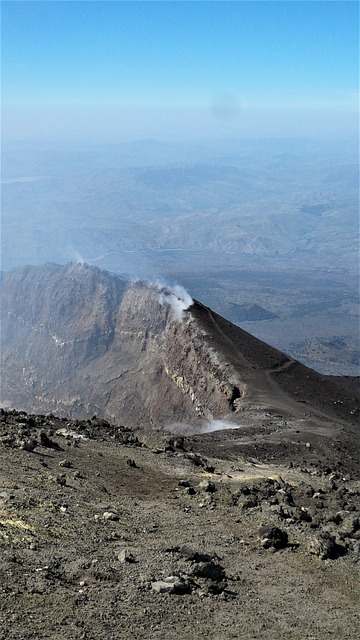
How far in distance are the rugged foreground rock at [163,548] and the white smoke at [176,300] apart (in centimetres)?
2922

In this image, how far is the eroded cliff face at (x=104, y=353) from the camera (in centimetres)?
4616

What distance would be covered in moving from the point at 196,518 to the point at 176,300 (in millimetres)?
37920

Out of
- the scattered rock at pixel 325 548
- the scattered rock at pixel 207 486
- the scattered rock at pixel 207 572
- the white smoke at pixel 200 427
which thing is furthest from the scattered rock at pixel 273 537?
the white smoke at pixel 200 427

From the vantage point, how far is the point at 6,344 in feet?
247

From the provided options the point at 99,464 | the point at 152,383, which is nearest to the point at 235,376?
the point at 152,383

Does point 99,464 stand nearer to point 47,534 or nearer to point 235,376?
point 47,534

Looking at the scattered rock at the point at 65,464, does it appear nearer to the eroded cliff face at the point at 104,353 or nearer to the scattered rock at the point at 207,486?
the scattered rock at the point at 207,486

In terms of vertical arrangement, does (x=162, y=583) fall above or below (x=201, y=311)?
below

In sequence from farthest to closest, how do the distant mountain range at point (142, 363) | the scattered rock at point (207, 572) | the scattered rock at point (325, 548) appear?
the distant mountain range at point (142, 363)
the scattered rock at point (325, 548)
the scattered rock at point (207, 572)

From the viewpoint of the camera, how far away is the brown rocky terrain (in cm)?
1258

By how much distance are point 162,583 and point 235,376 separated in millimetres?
29976

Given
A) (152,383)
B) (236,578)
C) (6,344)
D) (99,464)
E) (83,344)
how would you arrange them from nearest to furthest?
(236,578), (99,464), (152,383), (83,344), (6,344)

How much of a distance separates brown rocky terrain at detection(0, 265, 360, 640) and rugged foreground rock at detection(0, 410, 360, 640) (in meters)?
0.04

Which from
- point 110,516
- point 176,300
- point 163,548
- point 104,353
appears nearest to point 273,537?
point 163,548
